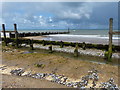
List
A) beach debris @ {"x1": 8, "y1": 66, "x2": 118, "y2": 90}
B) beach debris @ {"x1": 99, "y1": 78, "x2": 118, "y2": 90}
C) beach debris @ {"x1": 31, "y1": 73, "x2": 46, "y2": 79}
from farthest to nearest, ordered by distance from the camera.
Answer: beach debris @ {"x1": 31, "y1": 73, "x2": 46, "y2": 79} < beach debris @ {"x1": 8, "y1": 66, "x2": 118, "y2": 90} < beach debris @ {"x1": 99, "y1": 78, "x2": 118, "y2": 90}

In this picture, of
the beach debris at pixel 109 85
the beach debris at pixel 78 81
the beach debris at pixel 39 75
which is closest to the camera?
the beach debris at pixel 109 85

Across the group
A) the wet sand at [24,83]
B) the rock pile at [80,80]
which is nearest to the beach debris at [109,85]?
the rock pile at [80,80]

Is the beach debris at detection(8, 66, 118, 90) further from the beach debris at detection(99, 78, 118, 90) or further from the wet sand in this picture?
the wet sand

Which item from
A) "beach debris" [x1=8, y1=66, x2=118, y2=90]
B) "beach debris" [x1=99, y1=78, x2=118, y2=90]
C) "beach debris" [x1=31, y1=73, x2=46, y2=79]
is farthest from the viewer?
"beach debris" [x1=31, y1=73, x2=46, y2=79]

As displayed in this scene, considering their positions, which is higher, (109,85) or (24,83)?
(24,83)

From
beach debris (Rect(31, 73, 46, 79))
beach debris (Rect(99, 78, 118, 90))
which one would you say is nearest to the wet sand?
beach debris (Rect(31, 73, 46, 79))

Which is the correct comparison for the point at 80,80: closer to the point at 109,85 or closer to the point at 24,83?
the point at 109,85

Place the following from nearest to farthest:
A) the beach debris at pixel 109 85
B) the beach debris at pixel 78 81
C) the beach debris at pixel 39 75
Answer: the beach debris at pixel 109 85, the beach debris at pixel 78 81, the beach debris at pixel 39 75

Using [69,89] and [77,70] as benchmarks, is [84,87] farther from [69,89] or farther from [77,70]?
[77,70]

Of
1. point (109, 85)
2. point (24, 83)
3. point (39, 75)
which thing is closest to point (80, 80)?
point (109, 85)

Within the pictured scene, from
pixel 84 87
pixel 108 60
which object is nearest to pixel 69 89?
pixel 84 87

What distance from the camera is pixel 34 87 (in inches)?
233

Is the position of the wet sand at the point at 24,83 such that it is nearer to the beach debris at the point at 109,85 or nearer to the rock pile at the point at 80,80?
the rock pile at the point at 80,80

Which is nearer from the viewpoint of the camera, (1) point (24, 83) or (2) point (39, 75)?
(1) point (24, 83)
